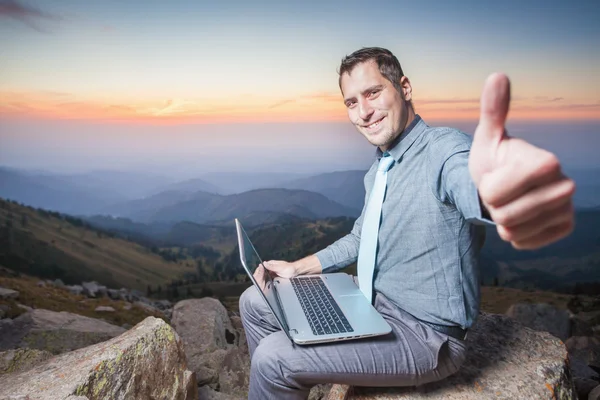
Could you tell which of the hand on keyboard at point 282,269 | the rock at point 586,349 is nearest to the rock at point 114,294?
the hand on keyboard at point 282,269

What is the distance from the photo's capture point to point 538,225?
1.46m

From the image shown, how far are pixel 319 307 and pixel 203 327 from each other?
17.1 ft

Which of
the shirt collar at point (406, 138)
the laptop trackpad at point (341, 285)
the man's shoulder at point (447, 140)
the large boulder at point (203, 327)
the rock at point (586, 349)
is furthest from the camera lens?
the rock at point (586, 349)

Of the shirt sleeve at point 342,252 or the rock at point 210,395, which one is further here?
the rock at point 210,395

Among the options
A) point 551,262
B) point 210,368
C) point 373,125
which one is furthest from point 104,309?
point 551,262

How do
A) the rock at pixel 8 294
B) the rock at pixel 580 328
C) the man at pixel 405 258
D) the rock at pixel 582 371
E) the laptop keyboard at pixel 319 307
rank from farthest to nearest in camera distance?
the rock at pixel 580 328 → the rock at pixel 8 294 → the rock at pixel 582 371 → the laptop keyboard at pixel 319 307 → the man at pixel 405 258

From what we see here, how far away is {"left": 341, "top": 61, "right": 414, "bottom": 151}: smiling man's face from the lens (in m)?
2.90

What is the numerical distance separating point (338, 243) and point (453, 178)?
172cm

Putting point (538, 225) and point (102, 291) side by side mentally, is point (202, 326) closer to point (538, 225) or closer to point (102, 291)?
point (538, 225)

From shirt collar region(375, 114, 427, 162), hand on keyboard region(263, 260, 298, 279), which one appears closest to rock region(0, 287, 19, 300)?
hand on keyboard region(263, 260, 298, 279)

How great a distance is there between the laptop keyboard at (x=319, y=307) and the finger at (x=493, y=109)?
1561 millimetres

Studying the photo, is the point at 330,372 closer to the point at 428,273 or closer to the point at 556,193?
the point at 428,273

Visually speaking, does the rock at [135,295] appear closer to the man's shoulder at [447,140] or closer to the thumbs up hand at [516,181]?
the man's shoulder at [447,140]

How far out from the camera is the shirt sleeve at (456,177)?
5.90 ft
